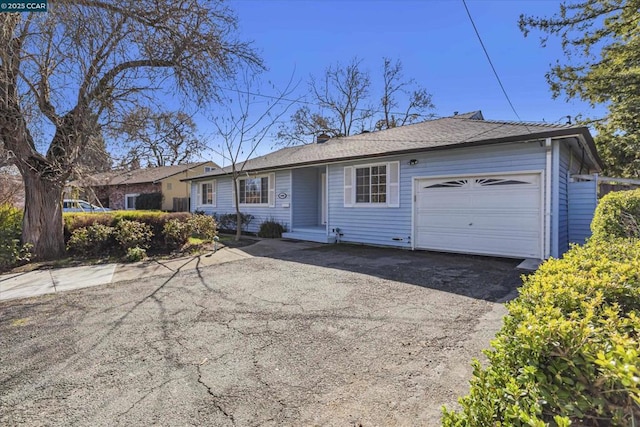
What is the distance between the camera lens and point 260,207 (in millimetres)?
14367

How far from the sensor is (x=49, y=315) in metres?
4.37

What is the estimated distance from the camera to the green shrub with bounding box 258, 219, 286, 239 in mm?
13156

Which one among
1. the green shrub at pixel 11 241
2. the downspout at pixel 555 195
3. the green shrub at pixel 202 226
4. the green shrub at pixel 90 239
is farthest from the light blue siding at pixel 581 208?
the green shrub at pixel 11 241

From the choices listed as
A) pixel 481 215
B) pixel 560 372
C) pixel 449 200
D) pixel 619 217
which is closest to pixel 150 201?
pixel 449 200

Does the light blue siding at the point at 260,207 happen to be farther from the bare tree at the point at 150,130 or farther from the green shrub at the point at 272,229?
the bare tree at the point at 150,130

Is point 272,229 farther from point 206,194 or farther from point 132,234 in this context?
point 206,194

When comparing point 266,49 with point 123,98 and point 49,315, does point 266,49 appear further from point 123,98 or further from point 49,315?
point 49,315

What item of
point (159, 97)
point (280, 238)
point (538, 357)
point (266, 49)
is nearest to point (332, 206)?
point (280, 238)

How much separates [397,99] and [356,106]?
341cm

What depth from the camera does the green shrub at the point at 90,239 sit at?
27.6 feet

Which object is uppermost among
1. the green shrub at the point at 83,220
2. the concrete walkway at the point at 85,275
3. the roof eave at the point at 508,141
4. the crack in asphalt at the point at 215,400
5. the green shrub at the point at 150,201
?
the roof eave at the point at 508,141

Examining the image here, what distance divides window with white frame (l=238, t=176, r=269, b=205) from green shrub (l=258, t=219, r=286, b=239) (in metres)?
1.21

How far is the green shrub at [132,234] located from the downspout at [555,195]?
9.96 meters

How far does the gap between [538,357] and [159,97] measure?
8802 millimetres
